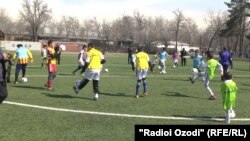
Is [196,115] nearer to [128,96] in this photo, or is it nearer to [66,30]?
[128,96]

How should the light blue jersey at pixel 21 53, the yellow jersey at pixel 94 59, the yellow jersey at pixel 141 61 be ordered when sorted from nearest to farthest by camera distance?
1. the yellow jersey at pixel 94 59
2. the yellow jersey at pixel 141 61
3. the light blue jersey at pixel 21 53

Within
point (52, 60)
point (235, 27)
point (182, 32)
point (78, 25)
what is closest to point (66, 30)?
point (78, 25)

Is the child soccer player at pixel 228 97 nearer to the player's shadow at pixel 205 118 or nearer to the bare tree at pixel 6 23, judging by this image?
the player's shadow at pixel 205 118

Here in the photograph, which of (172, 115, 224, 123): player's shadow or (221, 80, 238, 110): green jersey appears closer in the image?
(221, 80, 238, 110): green jersey

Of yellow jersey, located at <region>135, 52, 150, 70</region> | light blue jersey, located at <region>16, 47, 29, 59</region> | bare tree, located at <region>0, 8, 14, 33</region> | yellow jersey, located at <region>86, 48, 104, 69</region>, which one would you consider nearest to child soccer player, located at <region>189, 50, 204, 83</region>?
yellow jersey, located at <region>135, 52, 150, 70</region>

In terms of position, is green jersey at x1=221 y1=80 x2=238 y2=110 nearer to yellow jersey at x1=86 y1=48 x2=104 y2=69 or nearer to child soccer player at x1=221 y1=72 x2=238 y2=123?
child soccer player at x1=221 y1=72 x2=238 y2=123

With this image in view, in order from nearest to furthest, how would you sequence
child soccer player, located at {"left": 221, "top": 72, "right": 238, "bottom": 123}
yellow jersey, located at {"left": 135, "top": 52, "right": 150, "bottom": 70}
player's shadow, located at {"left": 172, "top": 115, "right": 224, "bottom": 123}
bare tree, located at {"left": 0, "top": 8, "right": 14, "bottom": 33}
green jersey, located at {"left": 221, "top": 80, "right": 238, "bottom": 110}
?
1. child soccer player, located at {"left": 221, "top": 72, "right": 238, "bottom": 123}
2. green jersey, located at {"left": 221, "top": 80, "right": 238, "bottom": 110}
3. player's shadow, located at {"left": 172, "top": 115, "right": 224, "bottom": 123}
4. yellow jersey, located at {"left": 135, "top": 52, "right": 150, "bottom": 70}
5. bare tree, located at {"left": 0, "top": 8, "right": 14, "bottom": 33}

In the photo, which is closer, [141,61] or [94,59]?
[94,59]

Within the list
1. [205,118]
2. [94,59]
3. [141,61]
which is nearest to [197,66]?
[141,61]

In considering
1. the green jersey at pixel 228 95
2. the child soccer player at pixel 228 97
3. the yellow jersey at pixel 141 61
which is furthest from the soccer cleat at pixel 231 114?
the yellow jersey at pixel 141 61

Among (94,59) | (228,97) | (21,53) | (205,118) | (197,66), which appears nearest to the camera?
→ (228,97)

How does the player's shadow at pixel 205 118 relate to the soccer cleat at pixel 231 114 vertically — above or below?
below

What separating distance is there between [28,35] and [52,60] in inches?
4857

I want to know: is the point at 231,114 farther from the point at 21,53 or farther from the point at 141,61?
the point at 21,53
